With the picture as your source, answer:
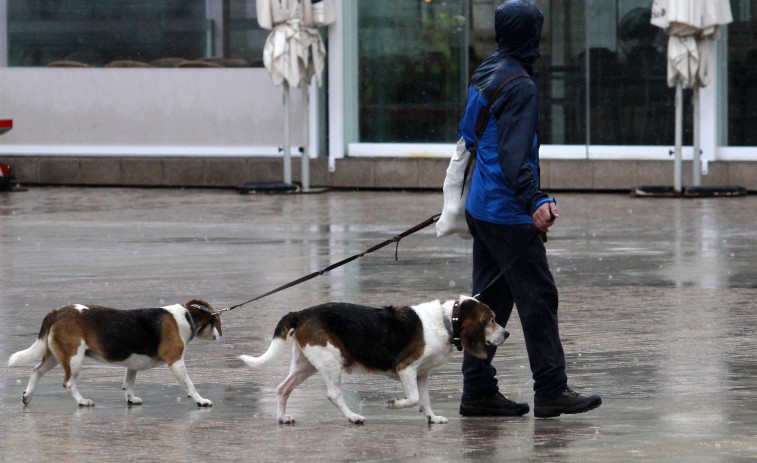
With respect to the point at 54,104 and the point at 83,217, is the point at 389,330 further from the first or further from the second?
the point at 54,104

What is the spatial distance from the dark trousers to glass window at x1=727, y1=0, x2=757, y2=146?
Result: 15.8 m

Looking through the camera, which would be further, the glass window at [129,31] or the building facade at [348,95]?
the glass window at [129,31]

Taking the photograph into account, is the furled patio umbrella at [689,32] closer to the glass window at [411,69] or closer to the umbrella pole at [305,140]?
the glass window at [411,69]

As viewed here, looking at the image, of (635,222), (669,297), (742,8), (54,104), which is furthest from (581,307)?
(54,104)

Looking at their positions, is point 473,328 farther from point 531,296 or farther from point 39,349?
point 39,349

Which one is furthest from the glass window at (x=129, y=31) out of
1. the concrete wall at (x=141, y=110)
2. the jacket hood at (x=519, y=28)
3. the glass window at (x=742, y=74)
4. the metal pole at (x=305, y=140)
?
the jacket hood at (x=519, y=28)

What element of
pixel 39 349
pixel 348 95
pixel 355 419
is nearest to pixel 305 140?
pixel 348 95

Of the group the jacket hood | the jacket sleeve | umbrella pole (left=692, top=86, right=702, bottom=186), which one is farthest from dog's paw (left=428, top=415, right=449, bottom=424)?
umbrella pole (left=692, top=86, right=702, bottom=186)

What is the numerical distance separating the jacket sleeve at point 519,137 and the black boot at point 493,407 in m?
0.90

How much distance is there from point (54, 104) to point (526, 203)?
800 inches

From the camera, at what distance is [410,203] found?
66.9ft

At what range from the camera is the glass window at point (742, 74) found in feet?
70.3

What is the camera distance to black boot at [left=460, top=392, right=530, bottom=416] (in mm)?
6570

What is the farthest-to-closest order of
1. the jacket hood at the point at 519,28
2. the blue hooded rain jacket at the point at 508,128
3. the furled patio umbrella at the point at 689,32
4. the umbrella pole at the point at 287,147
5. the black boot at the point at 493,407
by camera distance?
the umbrella pole at the point at 287,147 → the furled patio umbrella at the point at 689,32 → the black boot at the point at 493,407 → the jacket hood at the point at 519,28 → the blue hooded rain jacket at the point at 508,128
